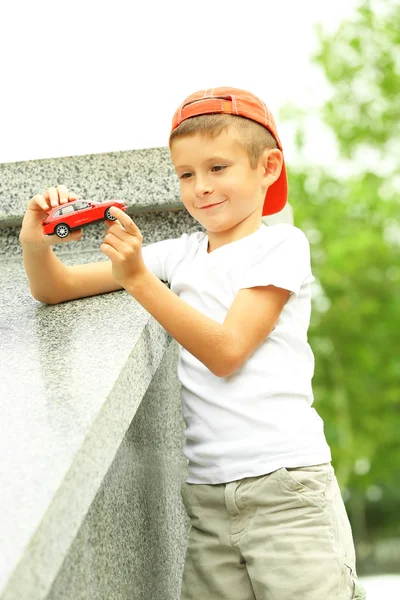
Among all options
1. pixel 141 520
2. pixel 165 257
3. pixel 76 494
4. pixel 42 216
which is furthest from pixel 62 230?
pixel 76 494

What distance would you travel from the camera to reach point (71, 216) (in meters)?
2.63

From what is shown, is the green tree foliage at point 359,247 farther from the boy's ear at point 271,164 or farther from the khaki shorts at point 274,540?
the khaki shorts at point 274,540

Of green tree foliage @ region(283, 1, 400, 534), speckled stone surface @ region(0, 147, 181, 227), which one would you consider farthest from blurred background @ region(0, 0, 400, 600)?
speckled stone surface @ region(0, 147, 181, 227)

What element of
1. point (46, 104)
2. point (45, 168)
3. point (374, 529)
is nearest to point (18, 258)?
point (45, 168)

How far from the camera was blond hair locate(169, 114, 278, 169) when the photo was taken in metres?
2.64

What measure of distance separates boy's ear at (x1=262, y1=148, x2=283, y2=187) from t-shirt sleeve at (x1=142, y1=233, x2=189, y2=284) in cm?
34

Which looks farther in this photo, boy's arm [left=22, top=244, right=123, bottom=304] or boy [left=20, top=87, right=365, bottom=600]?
boy's arm [left=22, top=244, right=123, bottom=304]

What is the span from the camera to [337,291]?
18.0 m

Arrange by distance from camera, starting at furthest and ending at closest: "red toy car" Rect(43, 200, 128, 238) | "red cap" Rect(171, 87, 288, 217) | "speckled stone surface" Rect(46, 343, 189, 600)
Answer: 1. "red cap" Rect(171, 87, 288, 217)
2. "red toy car" Rect(43, 200, 128, 238)
3. "speckled stone surface" Rect(46, 343, 189, 600)

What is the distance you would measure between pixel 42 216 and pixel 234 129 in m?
0.64

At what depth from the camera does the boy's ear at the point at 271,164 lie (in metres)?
2.78

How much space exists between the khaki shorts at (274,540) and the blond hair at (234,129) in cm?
93

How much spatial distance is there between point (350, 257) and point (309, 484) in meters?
15.2

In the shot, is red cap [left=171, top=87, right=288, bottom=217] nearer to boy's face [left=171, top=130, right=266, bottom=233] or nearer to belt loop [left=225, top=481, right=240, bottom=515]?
boy's face [left=171, top=130, right=266, bottom=233]
